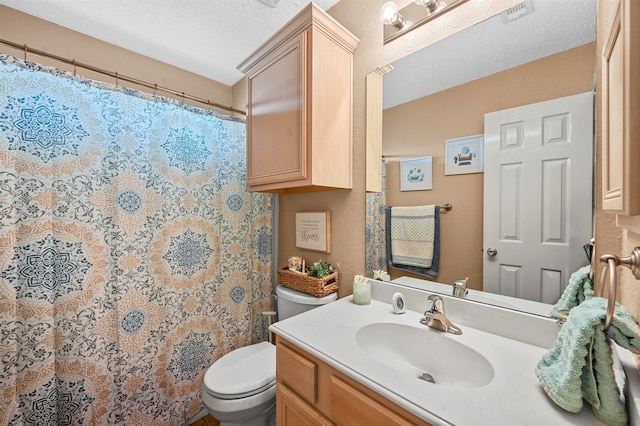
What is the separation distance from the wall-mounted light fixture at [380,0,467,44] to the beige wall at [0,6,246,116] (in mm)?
1411

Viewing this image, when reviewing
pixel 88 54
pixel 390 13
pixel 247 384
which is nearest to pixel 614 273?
pixel 390 13

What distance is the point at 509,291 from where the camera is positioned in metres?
0.93

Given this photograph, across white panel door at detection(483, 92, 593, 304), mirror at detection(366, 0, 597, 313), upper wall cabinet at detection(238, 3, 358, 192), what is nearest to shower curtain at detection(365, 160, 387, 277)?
mirror at detection(366, 0, 597, 313)

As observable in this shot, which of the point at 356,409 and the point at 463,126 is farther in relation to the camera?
the point at 463,126

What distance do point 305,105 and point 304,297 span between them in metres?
0.98

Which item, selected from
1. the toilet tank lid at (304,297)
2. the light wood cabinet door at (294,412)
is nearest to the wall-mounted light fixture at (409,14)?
the toilet tank lid at (304,297)

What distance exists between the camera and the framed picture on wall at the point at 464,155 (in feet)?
3.18

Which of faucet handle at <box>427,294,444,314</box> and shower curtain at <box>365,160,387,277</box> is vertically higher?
shower curtain at <box>365,160,387,277</box>

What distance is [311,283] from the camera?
138 centimetres

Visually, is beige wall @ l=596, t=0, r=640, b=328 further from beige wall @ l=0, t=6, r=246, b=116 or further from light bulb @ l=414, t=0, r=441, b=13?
beige wall @ l=0, t=6, r=246, b=116

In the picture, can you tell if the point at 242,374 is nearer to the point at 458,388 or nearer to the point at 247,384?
the point at 247,384

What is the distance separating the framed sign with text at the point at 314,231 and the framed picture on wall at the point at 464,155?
0.69 metres

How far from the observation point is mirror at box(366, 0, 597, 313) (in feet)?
2.68

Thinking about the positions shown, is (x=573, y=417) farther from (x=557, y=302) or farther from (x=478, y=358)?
(x=557, y=302)
